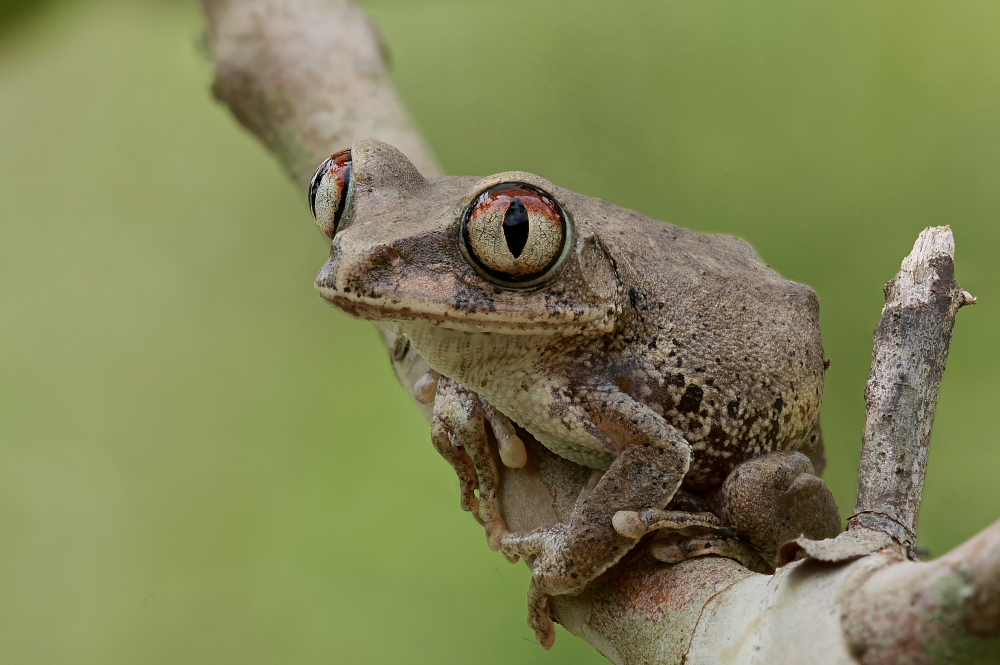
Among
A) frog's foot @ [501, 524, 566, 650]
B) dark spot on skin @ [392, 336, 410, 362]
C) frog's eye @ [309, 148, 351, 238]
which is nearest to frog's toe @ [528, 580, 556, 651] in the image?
frog's foot @ [501, 524, 566, 650]

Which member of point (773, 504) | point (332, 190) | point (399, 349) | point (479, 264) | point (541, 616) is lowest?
point (541, 616)

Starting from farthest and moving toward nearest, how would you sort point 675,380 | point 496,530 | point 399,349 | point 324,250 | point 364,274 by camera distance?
point 324,250 < point 399,349 < point 496,530 < point 675,380 < point 364,274

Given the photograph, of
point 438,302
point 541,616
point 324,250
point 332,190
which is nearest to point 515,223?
point 438,302

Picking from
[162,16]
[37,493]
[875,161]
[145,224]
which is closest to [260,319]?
[145,224]

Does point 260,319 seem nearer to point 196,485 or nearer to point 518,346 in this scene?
point 196,485

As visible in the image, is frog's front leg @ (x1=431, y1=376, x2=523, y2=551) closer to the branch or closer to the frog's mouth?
the frog's mouth

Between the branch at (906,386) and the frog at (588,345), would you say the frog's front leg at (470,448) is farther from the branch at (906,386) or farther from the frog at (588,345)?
the branch at (906,386)

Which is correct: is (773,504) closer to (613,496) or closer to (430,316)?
(613,496)
